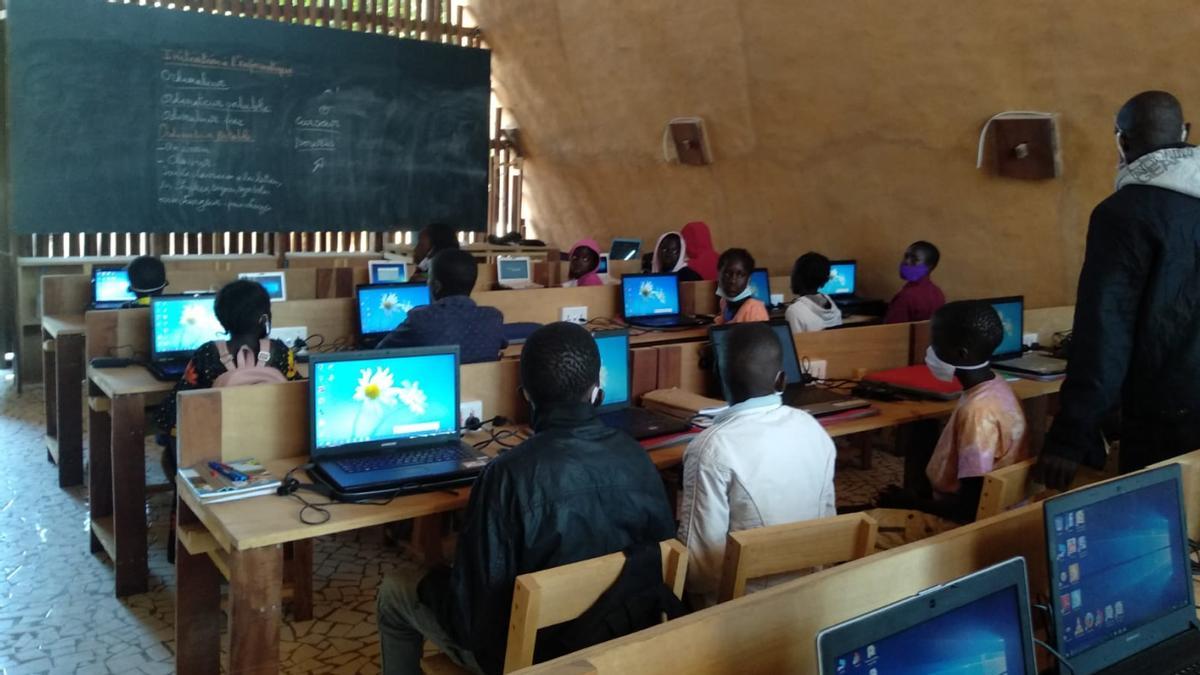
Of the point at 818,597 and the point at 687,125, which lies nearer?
the point at 818,597

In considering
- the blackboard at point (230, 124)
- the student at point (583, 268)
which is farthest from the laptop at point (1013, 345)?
the blackboard at point (230, 124)

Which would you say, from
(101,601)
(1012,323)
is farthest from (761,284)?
(101,601)

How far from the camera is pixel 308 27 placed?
28.8 feet

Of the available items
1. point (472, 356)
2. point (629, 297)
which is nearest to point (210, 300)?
point (472, 356)

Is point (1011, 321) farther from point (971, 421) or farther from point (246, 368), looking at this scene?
point (246, 368)

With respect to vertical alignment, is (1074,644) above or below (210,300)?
below

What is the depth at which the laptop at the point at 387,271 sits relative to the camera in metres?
6.22

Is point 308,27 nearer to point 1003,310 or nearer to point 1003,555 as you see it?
point 1003,310

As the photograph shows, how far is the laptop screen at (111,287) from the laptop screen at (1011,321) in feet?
15.1

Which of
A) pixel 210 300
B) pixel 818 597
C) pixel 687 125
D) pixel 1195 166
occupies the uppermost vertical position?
pixel 687 125

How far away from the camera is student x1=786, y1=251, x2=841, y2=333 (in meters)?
5.11

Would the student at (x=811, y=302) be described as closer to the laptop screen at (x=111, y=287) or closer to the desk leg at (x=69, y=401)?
the desk leg at (x=69, y=401)

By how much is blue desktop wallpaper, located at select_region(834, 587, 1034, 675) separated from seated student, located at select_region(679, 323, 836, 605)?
0.95 m

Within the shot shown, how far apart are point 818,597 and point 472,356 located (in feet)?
8.90
